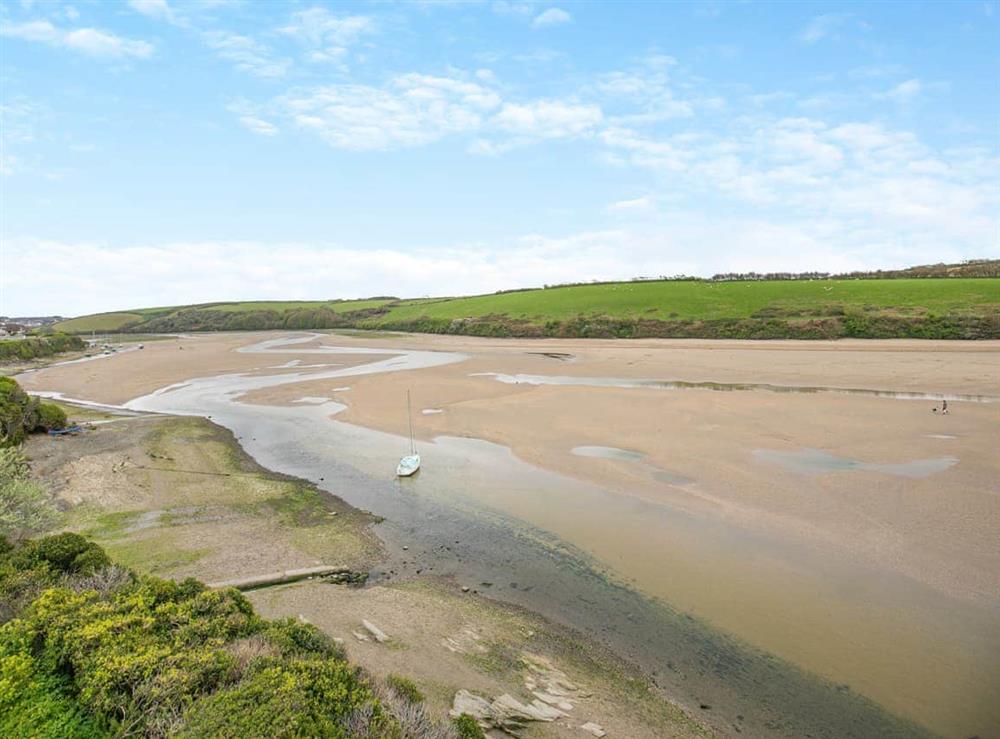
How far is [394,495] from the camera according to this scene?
19094 mm

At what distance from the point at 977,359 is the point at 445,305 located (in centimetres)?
10054

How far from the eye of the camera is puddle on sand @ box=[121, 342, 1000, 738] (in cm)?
872

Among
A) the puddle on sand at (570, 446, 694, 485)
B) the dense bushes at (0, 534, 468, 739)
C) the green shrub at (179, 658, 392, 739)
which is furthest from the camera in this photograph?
the puddle on sand at (570, 446, 694, 485)

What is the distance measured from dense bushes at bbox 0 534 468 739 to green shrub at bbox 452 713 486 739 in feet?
1.32

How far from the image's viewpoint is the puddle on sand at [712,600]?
343 inches

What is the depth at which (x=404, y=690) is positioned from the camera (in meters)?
7.57

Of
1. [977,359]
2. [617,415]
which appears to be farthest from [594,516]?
[977,359]

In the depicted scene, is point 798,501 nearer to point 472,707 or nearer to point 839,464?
point 839,464

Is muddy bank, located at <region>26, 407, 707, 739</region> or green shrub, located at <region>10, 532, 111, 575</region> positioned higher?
green shrub, located at <region>10, 532, 111, 575</region>

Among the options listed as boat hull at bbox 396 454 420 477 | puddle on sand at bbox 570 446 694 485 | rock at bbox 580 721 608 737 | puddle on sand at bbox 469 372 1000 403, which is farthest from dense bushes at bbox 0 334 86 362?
rock at bbox 580 721 608 737

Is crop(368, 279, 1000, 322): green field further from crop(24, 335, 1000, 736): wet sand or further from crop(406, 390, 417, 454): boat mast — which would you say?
crop(406, 390, 417, 454): boat mast

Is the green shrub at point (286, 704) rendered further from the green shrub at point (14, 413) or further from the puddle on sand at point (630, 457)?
the green shrub at point (14, 413)

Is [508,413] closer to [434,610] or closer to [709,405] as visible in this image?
[709,405]

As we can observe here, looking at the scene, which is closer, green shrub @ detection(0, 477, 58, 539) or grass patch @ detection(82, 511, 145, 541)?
green shrub @ detection(0, 477, 58, 539)
